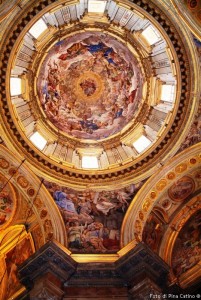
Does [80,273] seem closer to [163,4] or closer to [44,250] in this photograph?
[44,250]

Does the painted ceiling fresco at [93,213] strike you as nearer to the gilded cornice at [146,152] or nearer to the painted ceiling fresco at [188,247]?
the gilded cornice at [146,152]

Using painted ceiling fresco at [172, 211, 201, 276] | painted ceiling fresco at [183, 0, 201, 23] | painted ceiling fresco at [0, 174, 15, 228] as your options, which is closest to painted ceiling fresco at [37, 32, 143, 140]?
painted ceiling fresco at [0, 174, 15, 228]

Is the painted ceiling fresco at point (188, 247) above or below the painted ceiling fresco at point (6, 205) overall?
below

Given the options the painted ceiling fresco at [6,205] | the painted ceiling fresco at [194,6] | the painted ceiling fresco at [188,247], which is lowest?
the painted ceiling fresco at [188,247]

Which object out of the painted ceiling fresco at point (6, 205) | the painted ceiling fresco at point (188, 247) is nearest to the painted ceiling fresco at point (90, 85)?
the painted ceiling fresco at point (6, 205)

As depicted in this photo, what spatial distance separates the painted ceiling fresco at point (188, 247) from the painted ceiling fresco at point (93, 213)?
2.18 meters

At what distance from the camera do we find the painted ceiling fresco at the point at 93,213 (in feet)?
50.6

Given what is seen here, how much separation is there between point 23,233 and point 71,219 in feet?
5.97

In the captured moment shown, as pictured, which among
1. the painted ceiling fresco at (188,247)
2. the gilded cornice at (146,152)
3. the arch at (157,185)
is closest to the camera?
the gilded cornice at (146,152)

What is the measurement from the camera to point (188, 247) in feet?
51.5

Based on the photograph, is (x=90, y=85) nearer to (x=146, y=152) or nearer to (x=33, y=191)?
(x=146, y=152)

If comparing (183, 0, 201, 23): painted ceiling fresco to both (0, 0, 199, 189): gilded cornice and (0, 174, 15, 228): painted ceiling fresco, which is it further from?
(0, 174, 15, 228): painted ceiling fresco

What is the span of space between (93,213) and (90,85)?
588cm

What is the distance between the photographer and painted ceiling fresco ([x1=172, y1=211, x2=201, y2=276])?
15.2 meters
